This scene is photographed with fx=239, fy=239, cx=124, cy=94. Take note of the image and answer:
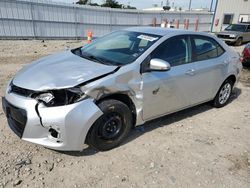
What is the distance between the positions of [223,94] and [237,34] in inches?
500

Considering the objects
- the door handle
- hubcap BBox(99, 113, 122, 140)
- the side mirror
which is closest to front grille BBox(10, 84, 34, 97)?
hubcap BBox(99, 113, 122, 140)

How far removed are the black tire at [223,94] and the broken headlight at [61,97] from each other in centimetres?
321

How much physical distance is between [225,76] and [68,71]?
322 centimetres

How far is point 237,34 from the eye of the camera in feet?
52.0

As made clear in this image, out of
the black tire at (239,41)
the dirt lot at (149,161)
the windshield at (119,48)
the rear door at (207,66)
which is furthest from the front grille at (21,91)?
the black tire at (239,41)

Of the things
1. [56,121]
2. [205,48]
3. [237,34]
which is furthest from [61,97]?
[237,34]

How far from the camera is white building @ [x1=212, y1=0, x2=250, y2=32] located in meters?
23.7

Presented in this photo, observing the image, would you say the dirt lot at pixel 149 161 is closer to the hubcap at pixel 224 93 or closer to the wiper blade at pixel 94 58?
the hubcap at pixel 224 93

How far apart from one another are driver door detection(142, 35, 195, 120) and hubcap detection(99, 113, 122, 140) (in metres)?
0.46

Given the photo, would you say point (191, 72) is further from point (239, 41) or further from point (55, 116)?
point (239, 41)

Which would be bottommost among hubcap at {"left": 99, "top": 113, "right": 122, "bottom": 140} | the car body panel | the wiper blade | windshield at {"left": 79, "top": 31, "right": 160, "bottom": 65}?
the car body panel

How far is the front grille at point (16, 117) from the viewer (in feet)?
9.09

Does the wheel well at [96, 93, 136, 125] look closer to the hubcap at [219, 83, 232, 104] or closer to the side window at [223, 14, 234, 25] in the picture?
the hubcap at [219, 83, 232, 104]

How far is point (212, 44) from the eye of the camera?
4.54 m
